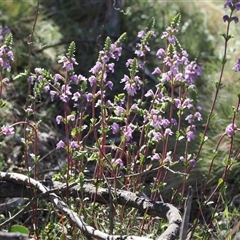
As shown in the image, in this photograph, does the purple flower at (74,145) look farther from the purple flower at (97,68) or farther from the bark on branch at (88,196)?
the purple flower at (97,68)

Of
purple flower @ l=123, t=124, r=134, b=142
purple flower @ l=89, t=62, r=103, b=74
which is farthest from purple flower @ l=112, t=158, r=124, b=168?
purple flower @ l=89, t=62, r=103, b=74

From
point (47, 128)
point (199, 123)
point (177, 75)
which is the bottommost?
point (47, 128)

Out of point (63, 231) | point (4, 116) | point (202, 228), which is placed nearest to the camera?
point (63, 231)

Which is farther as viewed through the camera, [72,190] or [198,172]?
[198,172]

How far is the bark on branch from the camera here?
108 inches

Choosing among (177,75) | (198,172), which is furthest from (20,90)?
(177,75)

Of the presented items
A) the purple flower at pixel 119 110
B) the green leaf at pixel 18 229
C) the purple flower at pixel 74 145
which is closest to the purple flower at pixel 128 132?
the purple flower at pixel 119 110

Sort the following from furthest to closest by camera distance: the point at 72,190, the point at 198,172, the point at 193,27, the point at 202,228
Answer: the point at 193,27 → the point at 198,172 → the point at 202,228 → the point at 72,190

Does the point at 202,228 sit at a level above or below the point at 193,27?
below

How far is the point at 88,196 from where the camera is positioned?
315 centimetres

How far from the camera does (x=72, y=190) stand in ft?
10.5

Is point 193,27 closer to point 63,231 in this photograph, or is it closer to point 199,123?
point 199,123

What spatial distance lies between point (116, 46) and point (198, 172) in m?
1.48

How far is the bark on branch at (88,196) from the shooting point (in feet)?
9.04
